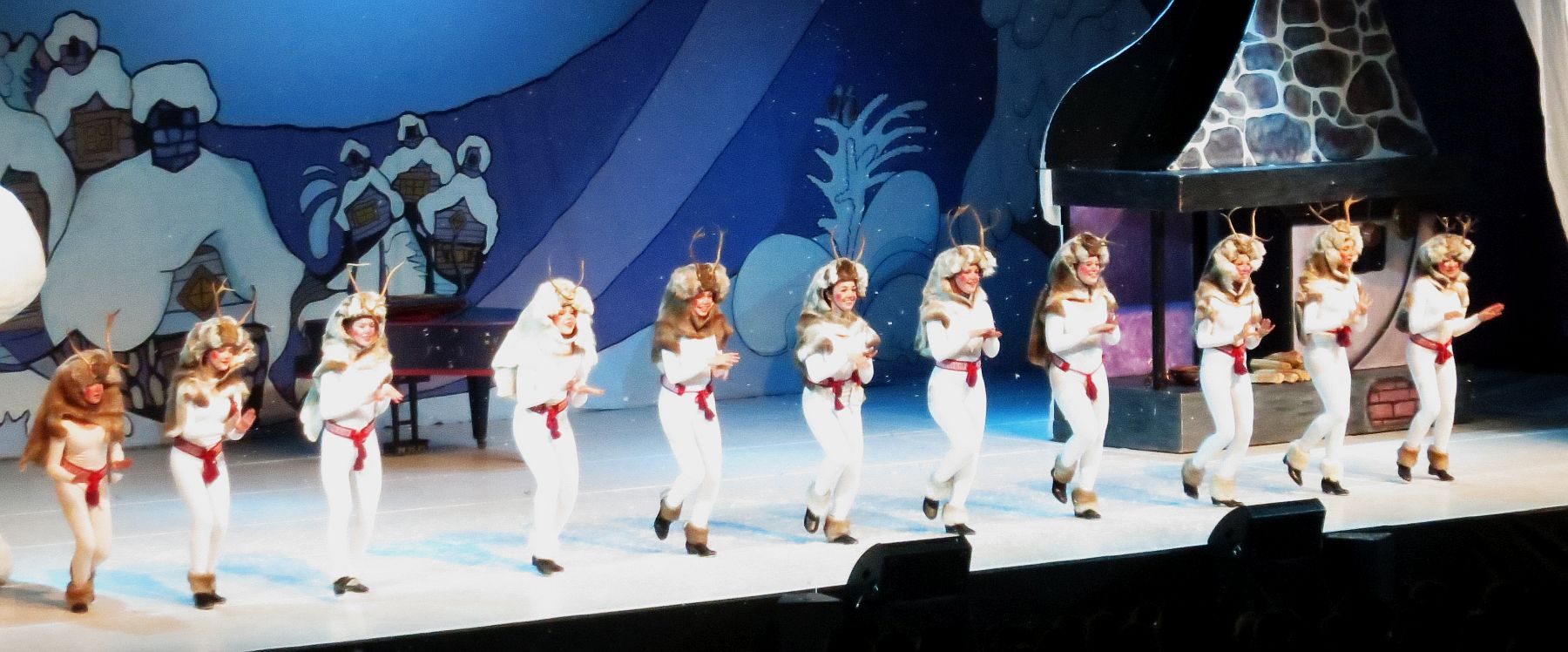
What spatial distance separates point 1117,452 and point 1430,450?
5.10 ft

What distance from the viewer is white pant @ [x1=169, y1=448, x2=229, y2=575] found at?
6590mm

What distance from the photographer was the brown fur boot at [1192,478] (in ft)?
27.2

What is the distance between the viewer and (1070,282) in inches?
310

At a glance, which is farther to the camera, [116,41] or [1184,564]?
[116,41]

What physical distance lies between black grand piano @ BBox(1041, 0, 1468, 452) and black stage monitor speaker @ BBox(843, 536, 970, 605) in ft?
12.6

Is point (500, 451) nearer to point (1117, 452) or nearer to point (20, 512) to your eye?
point (20, 512)

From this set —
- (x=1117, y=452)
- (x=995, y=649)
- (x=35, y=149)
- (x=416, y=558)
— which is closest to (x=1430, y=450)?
(x=1117, y=452)

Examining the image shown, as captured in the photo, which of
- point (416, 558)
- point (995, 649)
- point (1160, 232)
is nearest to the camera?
point (995, 649)

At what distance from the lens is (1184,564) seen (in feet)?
20.8

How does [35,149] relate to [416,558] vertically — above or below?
above

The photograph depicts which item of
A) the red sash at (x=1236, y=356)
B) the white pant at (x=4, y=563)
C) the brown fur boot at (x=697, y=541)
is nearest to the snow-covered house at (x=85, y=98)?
the white pant at (x=4, y=563)

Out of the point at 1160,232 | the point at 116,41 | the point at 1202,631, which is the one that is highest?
the point at 116,41

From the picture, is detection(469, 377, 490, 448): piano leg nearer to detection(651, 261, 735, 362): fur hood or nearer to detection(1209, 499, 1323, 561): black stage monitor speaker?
detection(651, 261, 735, 362): fur hood

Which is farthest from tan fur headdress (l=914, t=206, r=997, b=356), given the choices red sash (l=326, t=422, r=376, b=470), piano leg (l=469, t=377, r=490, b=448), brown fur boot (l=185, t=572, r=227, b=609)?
piano leg (l=469, t=377, r=490, b=448)
